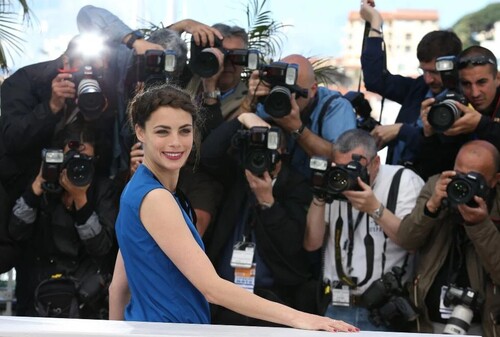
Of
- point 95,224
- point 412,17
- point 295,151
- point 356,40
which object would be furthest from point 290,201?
point 412,17

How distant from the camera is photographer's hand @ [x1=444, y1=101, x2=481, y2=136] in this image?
466 cm

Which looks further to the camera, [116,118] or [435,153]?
[116,118]

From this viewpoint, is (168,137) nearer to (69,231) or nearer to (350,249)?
(350,249)

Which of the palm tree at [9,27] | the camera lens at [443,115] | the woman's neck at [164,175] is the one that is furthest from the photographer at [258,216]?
the woman's neck at [164,175]

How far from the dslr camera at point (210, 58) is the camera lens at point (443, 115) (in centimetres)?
107

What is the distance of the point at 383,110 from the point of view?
5914 millimetres

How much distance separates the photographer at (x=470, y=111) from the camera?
15.4 ft

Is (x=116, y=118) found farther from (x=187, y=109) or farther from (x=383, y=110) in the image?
(x=187, y=109)

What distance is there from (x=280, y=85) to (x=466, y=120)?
103 centimetres

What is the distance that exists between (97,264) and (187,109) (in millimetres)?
2398

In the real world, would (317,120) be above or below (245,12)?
below

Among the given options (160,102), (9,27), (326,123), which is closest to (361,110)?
(326,123)

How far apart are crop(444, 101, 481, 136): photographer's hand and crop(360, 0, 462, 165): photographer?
382 mm

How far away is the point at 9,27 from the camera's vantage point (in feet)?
19.4
